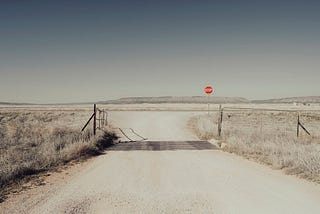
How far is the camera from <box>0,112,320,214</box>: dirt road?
495 centimetres

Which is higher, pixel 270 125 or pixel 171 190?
pixel 171 190

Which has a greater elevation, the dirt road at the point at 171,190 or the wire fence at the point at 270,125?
the dirt road at the point at 171,190

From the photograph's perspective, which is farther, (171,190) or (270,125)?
(270,125)

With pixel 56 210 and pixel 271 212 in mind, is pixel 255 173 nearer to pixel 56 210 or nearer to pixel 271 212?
pixel 271 212

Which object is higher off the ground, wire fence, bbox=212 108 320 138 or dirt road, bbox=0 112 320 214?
dirt road, bbox=0 112 320 214

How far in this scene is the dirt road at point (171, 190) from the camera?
495cm

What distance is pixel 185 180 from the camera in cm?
689

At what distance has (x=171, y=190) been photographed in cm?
600

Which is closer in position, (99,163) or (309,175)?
(309,175)

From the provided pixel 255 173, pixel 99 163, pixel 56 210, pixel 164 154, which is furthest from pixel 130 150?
pixel 56 210

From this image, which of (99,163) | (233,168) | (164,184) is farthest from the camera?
(99,163)

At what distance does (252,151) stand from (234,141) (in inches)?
67.7

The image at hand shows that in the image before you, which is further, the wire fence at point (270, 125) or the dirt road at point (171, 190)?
the wire fence at point (270, 125)

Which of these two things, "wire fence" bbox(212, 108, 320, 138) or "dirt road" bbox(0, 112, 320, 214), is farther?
"wire fence" bbox(212, 108, 320, 138)
